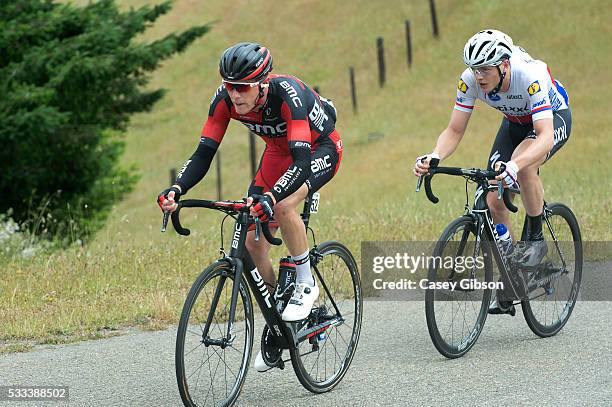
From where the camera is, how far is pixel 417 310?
827 centimetres

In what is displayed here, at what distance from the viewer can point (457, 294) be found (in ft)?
22.2

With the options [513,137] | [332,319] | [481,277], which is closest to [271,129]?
[332,319]

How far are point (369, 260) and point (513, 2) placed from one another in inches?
1682

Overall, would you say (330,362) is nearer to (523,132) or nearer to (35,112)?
(523,132)

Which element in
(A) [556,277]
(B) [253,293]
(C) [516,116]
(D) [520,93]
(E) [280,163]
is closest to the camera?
(B) [253,293]

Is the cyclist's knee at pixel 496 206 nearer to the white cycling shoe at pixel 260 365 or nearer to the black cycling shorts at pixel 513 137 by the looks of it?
the black cycling shorts at pixel 513 137

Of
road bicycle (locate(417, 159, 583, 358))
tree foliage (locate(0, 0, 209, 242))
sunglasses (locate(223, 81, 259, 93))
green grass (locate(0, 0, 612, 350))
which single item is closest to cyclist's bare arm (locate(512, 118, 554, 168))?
road bicycle (locate(417, 159, 583, 358))

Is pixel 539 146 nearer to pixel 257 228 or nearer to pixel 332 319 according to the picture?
pixel 332 319

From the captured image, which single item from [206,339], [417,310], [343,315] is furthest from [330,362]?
[417,310]

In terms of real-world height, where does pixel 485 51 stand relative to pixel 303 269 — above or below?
above

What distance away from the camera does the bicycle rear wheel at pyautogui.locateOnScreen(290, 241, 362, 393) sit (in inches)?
243

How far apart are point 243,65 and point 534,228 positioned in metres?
2.80

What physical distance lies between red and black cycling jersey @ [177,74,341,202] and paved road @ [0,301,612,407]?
129 cm

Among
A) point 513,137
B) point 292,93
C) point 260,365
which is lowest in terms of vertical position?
point 260,365
